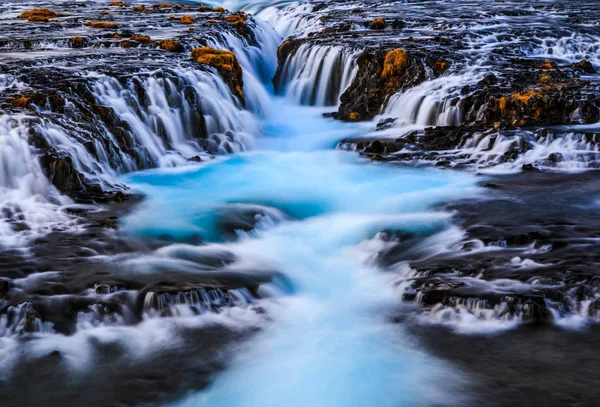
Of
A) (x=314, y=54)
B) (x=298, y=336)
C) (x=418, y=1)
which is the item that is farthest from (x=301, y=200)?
(x=418, y=1)

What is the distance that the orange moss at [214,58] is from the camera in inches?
610

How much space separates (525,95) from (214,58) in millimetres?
7179

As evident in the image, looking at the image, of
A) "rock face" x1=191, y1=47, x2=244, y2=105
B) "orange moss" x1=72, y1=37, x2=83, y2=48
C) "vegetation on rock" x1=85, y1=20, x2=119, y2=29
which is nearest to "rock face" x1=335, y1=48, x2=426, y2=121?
"rock face" x1=191, y1=47, x2=244, y2=105

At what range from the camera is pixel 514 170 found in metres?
10.9

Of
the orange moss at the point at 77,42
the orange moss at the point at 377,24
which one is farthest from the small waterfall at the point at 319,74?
the orange moss at the point at 77,42

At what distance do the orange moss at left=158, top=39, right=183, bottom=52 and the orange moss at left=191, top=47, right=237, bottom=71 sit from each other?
2.78 feet

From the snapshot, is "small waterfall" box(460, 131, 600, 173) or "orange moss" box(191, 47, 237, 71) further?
"orange moss" box(191, 47, 237, 71)

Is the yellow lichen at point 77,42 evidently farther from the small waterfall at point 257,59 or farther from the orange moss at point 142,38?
the small waterfall at point 257,59

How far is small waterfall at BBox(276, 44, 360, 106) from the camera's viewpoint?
1686cm

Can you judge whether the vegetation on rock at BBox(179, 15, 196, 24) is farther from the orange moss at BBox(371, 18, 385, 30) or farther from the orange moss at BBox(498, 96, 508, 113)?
the orange moss at BBox(498, 96, 508, 113)

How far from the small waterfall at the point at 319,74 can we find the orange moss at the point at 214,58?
2394 mm

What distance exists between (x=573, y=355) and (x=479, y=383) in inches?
36.8

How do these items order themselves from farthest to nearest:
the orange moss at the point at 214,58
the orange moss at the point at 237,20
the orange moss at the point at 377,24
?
the orange moss at the point at 237,20, the orange moss at the point at 377,24, the orange moss at the point at 214,58

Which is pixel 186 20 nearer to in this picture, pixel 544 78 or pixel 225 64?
pixel 225 64
